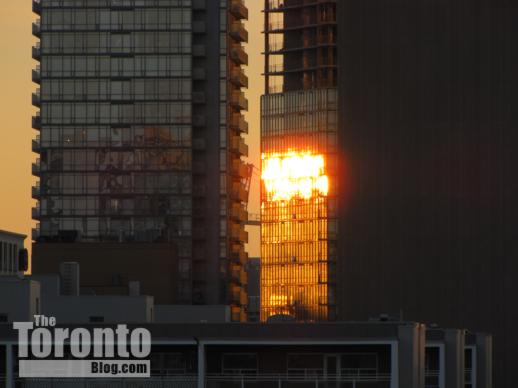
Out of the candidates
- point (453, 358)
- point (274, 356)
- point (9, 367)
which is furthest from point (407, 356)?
point (9, 367)

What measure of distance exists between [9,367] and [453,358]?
2618 cm

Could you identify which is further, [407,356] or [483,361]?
[483,361]

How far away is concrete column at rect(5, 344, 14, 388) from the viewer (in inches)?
3629

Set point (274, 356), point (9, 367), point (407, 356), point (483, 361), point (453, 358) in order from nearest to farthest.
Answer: point (407, 356) < point (9, 367) < point (274, 356) < point (453, 358) < point (483, 361)

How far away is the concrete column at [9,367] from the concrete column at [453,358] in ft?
79.4

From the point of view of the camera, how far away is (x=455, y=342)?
108250mm

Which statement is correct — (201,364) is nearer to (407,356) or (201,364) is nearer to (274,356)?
(274,356)

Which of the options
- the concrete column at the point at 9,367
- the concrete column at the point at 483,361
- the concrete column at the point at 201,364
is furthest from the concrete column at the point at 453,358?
the concrete column at the point at 9,367

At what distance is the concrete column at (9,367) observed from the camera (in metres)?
92.2

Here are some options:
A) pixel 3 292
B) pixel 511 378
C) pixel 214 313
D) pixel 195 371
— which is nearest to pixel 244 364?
pixel 195 371

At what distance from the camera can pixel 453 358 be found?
108062mm

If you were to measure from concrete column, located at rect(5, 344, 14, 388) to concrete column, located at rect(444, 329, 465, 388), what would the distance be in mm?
24190

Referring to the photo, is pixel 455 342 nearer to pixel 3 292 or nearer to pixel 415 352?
pixel 415 352

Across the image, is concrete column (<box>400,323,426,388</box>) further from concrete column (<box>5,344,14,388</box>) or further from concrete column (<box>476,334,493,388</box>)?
concrete column (<box>476,334,493,388</box>)
